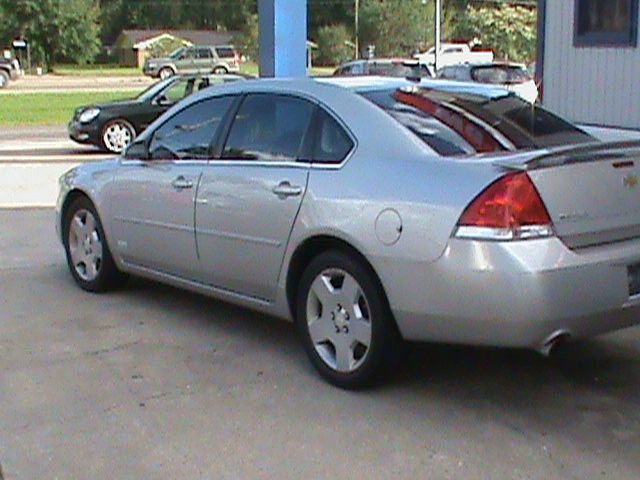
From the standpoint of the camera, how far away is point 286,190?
460 centimetres

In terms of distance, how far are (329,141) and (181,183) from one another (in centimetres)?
119

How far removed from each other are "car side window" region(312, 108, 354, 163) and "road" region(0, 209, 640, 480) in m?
1.17

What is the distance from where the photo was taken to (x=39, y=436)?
13.1ft

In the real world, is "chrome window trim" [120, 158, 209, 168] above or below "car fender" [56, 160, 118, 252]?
above

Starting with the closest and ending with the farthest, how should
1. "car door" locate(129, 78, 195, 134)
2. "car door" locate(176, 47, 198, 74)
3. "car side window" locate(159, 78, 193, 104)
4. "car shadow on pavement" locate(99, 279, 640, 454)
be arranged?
"car shadow on pavement" locate(99, 279, 640, 454), "car side window" locate(159, 78, 193, 104), "car door" locate(129, 78, 195, 134), "car door" locate(176, 47, 198, 74)

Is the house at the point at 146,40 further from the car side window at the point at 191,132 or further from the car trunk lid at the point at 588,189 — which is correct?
the car trunk lid at the point at 588,189

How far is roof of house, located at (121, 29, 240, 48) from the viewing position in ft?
264

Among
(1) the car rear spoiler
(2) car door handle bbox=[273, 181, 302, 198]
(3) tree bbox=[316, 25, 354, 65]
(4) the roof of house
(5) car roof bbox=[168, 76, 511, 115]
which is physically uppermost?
(4) the roof of house

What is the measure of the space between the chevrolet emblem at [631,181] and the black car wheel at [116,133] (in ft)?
44.5

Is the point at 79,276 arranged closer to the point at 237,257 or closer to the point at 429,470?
the point at 237,257

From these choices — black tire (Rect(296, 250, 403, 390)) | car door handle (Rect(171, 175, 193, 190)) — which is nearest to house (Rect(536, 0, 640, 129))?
car door handle (Rect(171, 175, 193, 190))

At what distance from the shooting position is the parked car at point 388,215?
12.4 feet

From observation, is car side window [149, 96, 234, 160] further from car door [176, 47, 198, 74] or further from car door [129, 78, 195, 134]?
car door [176, 47, 198, 74]

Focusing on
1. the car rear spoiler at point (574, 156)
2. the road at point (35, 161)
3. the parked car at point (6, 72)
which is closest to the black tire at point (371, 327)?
the car rear spoiler at point (574, 156)
